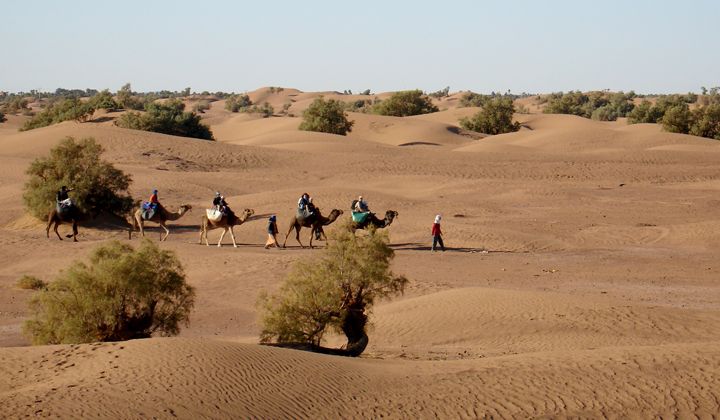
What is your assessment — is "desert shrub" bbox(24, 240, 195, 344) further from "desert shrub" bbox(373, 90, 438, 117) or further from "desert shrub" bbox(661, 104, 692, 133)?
"desert shrub" bbox(373, 90, 438, 117)

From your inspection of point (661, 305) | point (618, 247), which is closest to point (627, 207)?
point (618, 247)

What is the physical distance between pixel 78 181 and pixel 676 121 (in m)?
45.7

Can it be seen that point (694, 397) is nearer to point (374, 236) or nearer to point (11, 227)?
point (374, 236)

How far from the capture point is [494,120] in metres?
77.0

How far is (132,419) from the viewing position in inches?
396

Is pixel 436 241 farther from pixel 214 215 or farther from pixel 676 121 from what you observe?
pixel 676 121

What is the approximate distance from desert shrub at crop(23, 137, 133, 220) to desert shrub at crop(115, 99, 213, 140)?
86.0 ft

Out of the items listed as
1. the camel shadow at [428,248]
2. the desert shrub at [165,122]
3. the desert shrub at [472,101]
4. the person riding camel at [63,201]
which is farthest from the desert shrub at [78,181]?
the desert shrub at [472,101]

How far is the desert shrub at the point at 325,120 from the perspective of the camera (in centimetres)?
6888

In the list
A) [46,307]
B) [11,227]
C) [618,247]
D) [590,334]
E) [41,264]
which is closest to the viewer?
[46,307]

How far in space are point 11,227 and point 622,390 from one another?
2490 cm

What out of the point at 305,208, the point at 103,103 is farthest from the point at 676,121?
the point at 305,208

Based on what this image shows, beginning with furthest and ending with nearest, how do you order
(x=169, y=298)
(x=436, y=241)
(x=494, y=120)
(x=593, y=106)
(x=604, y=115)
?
(x=593, y=106) < (x=604, y=115) < (x=494, y=120) < (x=436, y=241) < (x=169, y=298)

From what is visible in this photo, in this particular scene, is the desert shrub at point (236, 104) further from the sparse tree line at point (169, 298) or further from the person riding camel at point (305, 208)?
the sparse tree line at point (169, 298)
